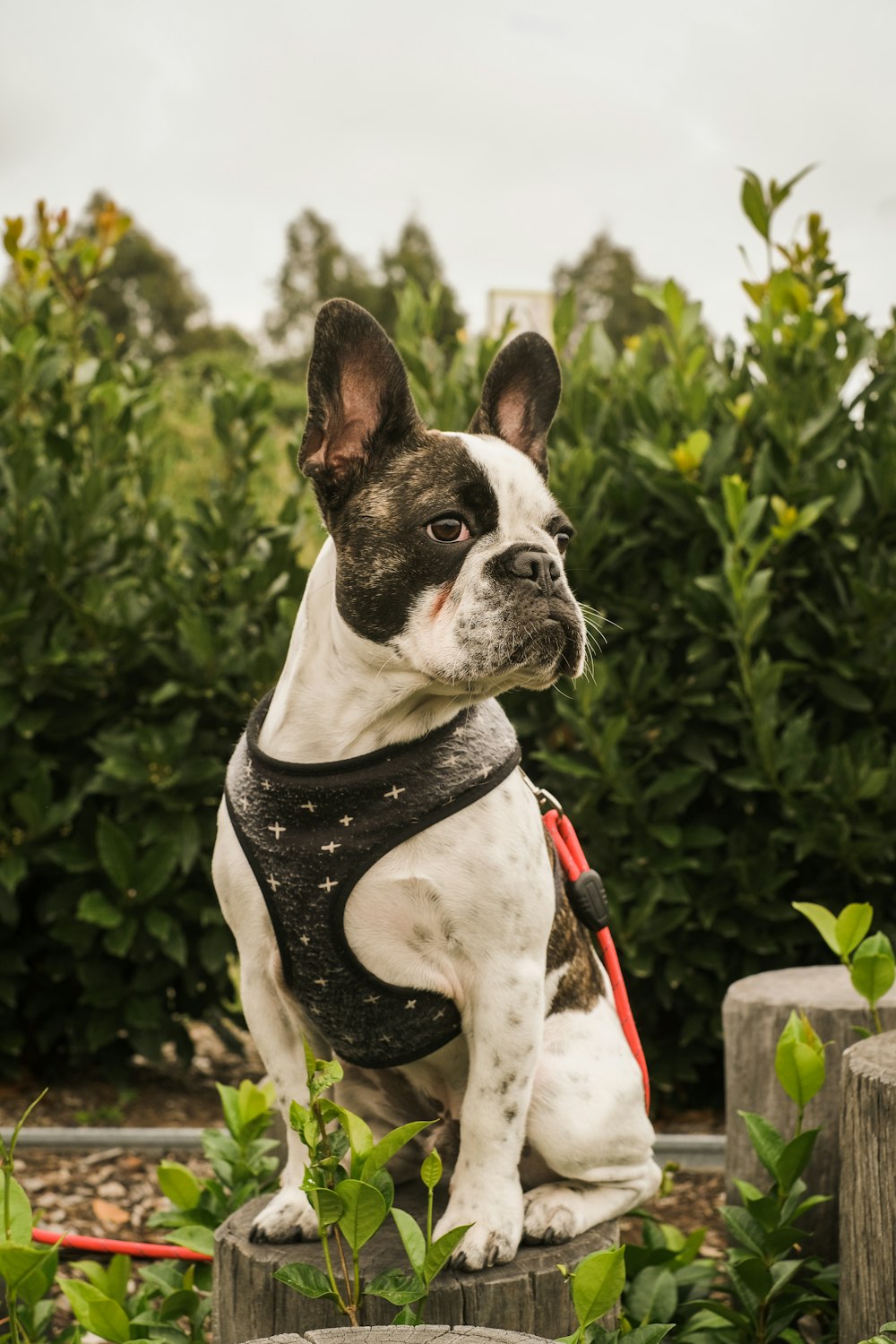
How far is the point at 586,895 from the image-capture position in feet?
9.68

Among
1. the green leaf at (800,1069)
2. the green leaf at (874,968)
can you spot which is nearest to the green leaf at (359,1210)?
the green leaf at (800,1069)

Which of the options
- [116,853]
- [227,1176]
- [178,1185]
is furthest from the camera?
[116,853]

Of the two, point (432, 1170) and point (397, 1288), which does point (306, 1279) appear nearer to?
point (397, 1288)

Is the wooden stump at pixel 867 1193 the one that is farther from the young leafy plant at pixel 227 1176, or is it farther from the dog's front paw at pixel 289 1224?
the young leafy plant at pixel 227 1176

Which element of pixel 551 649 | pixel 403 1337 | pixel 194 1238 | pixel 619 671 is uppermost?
pixel 619 671

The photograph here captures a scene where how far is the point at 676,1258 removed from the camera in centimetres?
319

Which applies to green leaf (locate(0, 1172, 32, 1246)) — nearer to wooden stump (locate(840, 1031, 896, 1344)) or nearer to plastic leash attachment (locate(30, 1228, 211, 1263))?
plastic leash attachment (locate(30, 1228, 211, 1263))

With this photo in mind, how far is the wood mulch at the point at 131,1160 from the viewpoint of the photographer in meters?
4.11

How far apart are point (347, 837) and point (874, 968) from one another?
4.57ft

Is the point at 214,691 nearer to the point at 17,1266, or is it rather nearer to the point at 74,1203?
the point at 74,1203

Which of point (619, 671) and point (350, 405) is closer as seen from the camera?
point (350, 405)

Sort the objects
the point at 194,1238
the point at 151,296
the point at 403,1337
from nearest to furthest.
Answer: the point at 403,1337
the point at 194,1238
the point at 151,296

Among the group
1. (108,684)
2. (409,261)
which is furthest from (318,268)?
(108,684)

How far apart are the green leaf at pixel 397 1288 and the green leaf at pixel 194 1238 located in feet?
2.87
